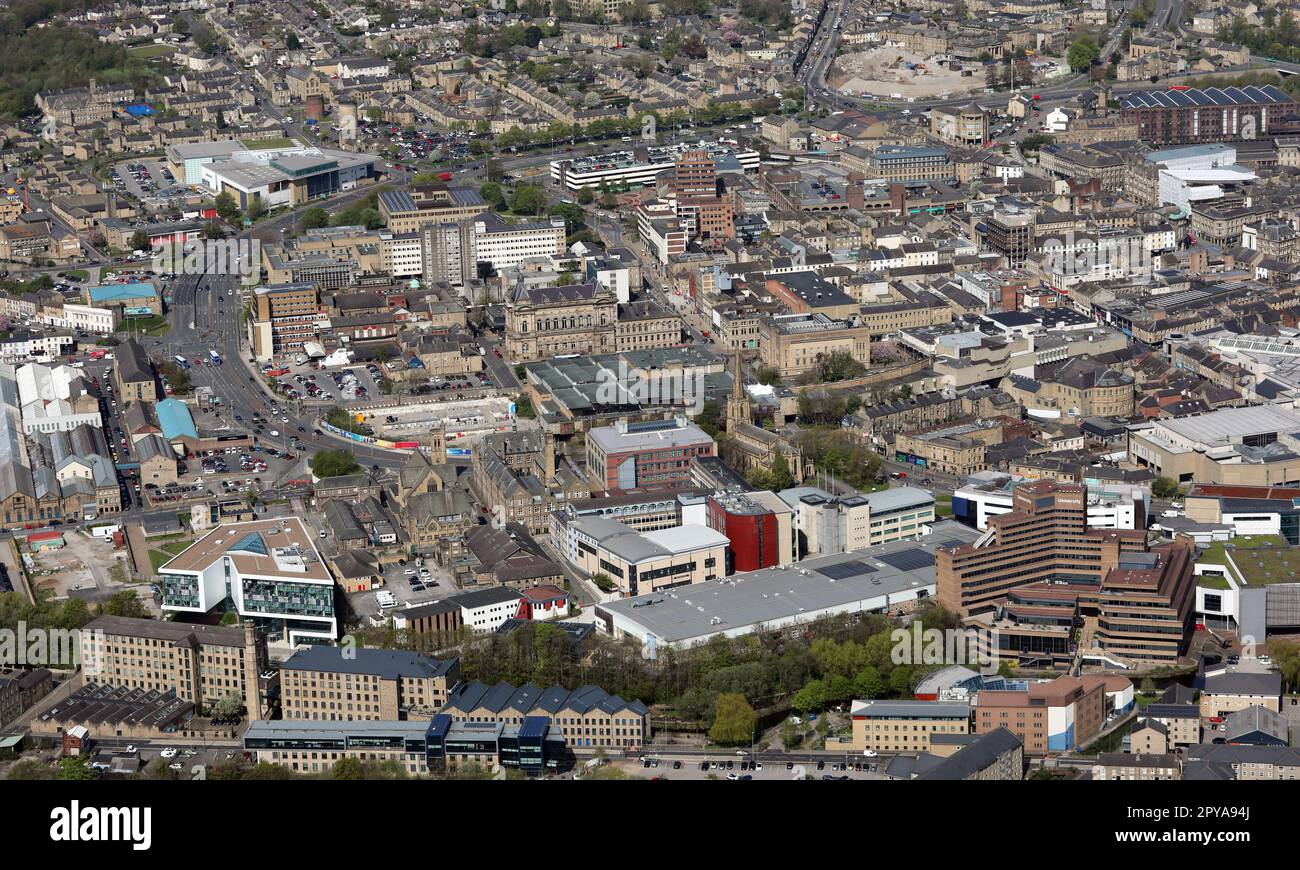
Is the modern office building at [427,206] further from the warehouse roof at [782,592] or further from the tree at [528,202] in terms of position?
the warehouse roof at [782,592]

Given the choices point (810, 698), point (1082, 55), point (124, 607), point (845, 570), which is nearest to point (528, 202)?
point (1082, 55)

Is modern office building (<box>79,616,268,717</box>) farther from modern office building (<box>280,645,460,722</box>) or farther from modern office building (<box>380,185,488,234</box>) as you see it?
modern office building (<box>380,185,488,234</box>)

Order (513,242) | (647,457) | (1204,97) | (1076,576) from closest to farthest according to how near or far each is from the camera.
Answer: (1076,576) → (647,457) → (513,242) → (1204,97)

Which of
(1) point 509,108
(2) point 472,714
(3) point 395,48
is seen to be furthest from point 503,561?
(3) point 395,48

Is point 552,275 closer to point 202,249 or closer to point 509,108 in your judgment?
point 202,249

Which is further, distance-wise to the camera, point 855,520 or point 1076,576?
point 855,520

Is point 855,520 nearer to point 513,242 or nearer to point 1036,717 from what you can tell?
point 1036,717

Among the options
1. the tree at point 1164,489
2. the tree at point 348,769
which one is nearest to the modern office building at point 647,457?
the tree at point 1164,489

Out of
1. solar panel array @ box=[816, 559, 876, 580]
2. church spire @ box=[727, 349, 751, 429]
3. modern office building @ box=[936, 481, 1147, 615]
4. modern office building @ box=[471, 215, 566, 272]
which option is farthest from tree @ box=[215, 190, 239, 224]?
modern office building @ box=[936, 481, 1147, 615]
